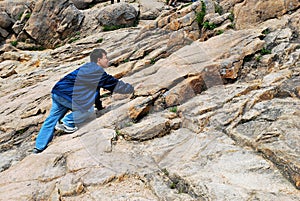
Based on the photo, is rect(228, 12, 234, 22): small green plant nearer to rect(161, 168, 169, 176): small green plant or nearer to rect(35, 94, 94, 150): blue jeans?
rect(35, 94, 94, 150): blue jeans

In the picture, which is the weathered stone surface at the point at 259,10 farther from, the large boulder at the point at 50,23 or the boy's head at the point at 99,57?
the large boulder at the point at 50,23

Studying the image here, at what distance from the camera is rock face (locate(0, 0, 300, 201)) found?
488 centimetres

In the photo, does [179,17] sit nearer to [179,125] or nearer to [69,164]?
[179,125]

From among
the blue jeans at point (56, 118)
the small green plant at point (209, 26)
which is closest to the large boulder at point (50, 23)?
the small green plant at point (209, 26)

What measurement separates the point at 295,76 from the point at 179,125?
3556mm

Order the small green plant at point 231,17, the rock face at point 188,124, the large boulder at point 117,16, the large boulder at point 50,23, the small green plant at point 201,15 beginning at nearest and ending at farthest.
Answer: the rock face at point 188,124 < the small green plant at point 231,17 < the small green plant at point 201,15 < the large boulder at point 117,16 < the large boulder at point 50,23

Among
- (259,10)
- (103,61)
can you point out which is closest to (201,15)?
(259,10)

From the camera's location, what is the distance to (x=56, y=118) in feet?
24.1

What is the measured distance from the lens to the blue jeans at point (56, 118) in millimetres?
7141

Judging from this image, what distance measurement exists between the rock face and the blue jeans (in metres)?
0.29

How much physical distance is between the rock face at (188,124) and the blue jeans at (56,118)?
286 mm

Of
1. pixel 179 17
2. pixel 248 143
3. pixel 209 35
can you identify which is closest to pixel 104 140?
pixel 248 143

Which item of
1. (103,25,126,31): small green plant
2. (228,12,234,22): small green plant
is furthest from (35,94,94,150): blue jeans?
(103,25,126,31): small green plant

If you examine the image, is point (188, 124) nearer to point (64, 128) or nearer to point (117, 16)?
point (64, 128)
